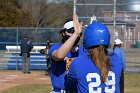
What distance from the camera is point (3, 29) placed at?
26750 mm

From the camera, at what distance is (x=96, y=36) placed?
168 inches

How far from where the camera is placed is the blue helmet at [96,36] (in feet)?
13.9

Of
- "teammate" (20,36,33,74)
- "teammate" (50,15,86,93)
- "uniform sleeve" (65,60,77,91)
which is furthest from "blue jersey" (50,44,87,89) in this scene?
"teammate" (20,36,33,74)

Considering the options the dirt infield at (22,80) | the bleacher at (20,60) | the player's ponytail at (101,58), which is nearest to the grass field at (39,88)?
the dirt infield at (22,80)

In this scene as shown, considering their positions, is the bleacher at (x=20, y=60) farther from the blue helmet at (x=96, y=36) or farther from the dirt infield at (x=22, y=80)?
the blue helmet at (x=96, y=36)

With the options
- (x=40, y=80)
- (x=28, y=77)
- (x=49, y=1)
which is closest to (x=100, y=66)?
(x=40, y=80)

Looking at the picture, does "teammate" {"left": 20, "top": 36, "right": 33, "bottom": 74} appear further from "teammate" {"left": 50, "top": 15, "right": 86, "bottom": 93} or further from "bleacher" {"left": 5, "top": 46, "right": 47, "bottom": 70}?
"teammate" {"left": 50, "top": 15, "right": 86, "bottom": 93}

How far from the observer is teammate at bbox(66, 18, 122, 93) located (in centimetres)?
416

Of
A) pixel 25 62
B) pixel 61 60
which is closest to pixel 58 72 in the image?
pixel 61 60

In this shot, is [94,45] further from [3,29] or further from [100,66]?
[3,29]

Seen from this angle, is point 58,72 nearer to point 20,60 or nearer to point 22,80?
point 22,80

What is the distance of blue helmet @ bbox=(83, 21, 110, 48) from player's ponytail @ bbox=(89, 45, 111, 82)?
2.1 inches

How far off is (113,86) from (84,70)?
0.31 m

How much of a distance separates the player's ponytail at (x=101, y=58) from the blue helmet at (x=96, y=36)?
54mm
